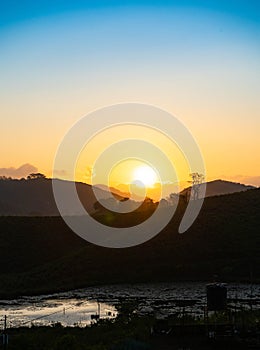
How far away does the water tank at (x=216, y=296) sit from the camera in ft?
97.2

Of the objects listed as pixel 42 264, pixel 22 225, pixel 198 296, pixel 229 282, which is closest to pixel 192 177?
pixel 22 225

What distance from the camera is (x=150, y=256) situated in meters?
66.4

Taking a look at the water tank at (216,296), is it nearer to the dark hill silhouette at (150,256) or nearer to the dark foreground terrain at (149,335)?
the dark foreground terrain at (149,335)

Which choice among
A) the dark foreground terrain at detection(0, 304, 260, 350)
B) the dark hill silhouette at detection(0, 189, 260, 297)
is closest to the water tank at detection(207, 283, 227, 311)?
the dark foreground terrain at detection(0, 304, 260, 350)

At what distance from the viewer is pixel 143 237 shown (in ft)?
249

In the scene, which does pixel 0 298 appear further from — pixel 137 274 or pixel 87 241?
pixel 87 241

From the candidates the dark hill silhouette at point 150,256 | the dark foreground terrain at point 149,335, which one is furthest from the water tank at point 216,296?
the dark hill silhouette at point 150,256

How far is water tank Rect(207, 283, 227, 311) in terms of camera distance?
2962 centimetres

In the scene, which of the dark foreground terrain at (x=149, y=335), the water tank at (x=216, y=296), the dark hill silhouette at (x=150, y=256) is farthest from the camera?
the dark hill silhouette at (x=150, y=256)

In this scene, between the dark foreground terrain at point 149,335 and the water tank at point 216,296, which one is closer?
the dark foreground terrain at point 149,335

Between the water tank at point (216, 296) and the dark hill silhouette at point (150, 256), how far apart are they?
2676 centimetres

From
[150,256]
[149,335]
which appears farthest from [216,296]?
[150,256]

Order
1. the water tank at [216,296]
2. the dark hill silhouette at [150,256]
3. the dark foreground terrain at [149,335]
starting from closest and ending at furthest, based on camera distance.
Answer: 1. the dark foreground terrain at [149,335]
2. the water tank at [216,296]
3. the dark hill silhouette at [150,256]

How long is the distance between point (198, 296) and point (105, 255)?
2257 cm
